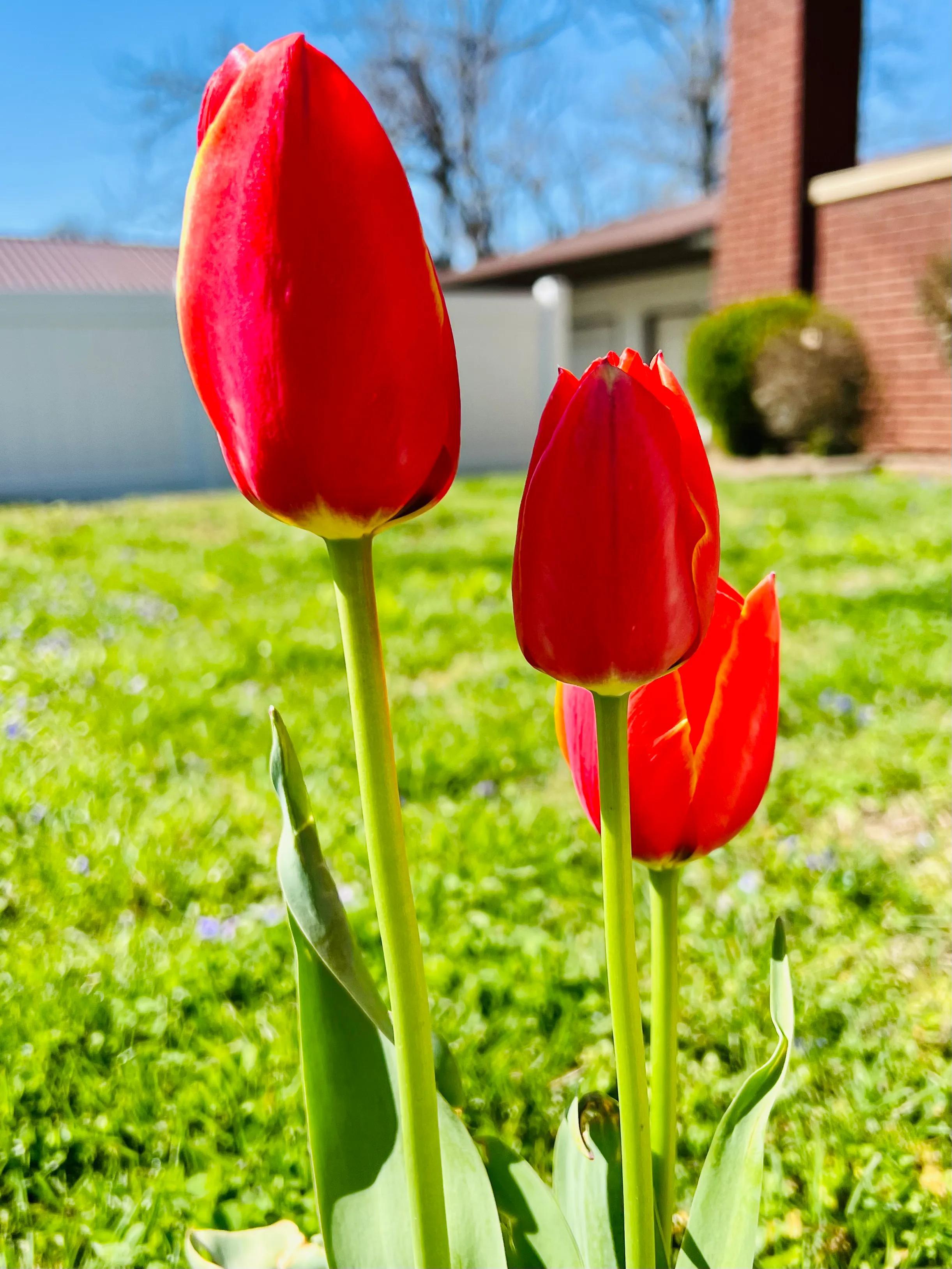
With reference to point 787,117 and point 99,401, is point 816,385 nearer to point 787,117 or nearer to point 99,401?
point 787,117

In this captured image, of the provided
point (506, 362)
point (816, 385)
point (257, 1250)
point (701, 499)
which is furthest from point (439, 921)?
point (506, 362)

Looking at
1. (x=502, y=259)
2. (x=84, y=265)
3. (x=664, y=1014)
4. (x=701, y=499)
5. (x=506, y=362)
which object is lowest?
(x=664, y=1014)

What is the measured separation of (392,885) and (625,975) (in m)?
0.15

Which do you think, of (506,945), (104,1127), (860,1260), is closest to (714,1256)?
(860,1260)

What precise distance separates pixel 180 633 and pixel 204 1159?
10.7 ft

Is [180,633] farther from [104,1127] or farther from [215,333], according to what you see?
[215,333]

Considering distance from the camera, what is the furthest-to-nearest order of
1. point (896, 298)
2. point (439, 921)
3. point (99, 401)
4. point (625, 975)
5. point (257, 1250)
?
point (99, 401)
point (896, 298)
point (439, 921)
point (257, 1250)
point (625, 975)

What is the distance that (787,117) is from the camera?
41.0 feet

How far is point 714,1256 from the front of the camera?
31.3 inches

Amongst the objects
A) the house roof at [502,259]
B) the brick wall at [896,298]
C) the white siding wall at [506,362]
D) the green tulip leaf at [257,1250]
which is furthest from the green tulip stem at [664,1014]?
the white siding wall at [506,362]

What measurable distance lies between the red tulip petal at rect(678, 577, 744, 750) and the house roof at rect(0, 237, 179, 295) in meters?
20.6

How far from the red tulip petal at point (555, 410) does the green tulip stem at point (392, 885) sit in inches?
4.3

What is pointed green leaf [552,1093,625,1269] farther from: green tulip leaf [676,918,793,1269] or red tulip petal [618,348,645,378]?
red tulip petal [618,348,645,378]

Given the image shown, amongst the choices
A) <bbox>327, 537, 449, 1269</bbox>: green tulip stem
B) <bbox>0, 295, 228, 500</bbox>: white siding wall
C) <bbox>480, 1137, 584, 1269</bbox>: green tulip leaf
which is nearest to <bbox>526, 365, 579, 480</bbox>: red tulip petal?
<bbox>327, 537, 449, 1269</bbox>: green tulip stem
